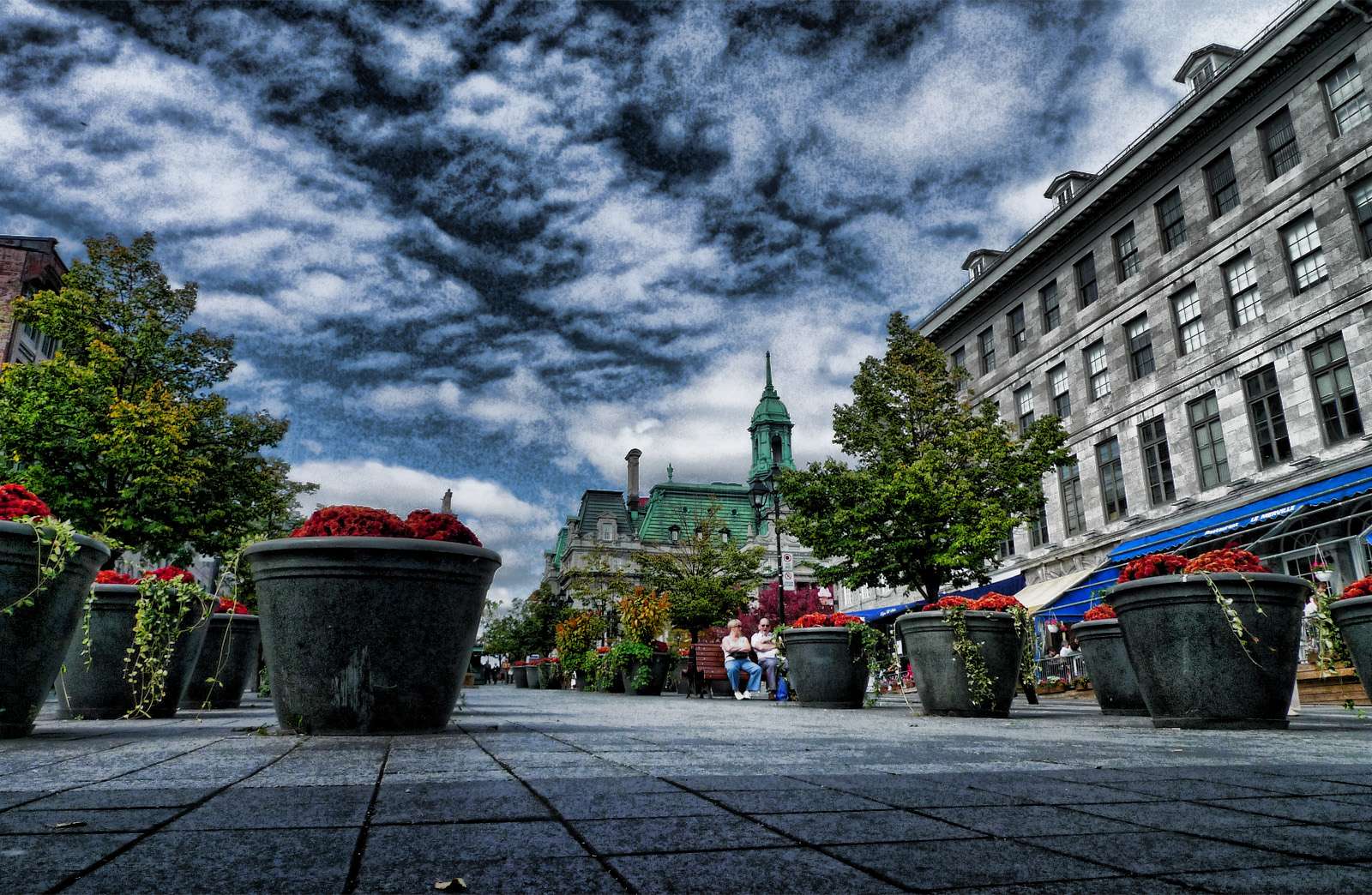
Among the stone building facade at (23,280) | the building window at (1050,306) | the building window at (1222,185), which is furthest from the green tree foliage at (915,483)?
the stone building facade at (23,280)

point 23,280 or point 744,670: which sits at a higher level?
point 23,280

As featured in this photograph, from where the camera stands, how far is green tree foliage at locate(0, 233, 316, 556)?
60.7 feet

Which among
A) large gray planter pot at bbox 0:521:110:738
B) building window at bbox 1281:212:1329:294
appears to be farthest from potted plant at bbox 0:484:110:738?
building window at bbox 1281:212:1329:294

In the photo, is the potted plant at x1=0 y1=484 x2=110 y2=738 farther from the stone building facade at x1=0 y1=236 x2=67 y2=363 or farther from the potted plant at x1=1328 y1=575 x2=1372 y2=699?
the stone building facade at x1=0 y1=236 x2=67 y2=363

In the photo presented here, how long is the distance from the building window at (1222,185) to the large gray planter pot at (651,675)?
19.7m

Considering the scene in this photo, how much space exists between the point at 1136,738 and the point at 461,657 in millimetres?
3996

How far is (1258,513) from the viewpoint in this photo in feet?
63.7

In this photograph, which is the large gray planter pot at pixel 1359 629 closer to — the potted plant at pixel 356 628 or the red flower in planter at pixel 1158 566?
the red flower in planter at pixel 1158 566

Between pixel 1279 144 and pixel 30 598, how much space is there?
89.4 ft

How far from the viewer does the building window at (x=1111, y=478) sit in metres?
26.2

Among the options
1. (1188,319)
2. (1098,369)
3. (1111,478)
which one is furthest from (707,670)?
(1098,369)

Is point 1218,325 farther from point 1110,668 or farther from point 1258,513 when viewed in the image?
point 1110,668

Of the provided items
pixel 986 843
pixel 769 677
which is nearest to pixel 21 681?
pixel 986 843

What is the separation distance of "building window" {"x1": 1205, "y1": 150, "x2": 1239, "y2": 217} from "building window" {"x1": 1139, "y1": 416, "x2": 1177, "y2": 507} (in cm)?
609
